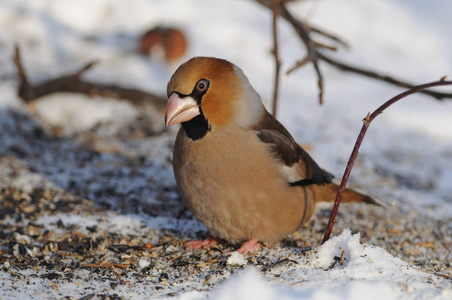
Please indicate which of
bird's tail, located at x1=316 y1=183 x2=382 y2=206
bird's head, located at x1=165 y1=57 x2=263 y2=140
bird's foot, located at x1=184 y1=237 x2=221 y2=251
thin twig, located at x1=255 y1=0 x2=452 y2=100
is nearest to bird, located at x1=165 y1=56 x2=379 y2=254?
bird's head, located at x1=165 y1=57 x2=263 y2=140

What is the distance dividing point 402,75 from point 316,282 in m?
5.67

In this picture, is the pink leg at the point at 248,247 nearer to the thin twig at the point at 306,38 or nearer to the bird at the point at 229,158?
the bird at the point at 229,158

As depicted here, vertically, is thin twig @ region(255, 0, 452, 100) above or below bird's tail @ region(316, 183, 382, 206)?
above

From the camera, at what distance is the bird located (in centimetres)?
309

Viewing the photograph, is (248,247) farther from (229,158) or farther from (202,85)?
(202,85)

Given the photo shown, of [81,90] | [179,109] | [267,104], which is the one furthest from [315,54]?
[81,90]

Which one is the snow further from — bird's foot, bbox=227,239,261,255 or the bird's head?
the bird's head

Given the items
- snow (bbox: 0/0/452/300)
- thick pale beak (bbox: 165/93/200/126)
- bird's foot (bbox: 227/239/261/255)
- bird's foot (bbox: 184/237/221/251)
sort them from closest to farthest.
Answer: snow (bbox: 0/0/452/300) → thick pale beak (bbox: 165/93/200/126) → bird's foot (bbox: 227/239/261/255) → bird's foot (bbox: 184/237/221/251)

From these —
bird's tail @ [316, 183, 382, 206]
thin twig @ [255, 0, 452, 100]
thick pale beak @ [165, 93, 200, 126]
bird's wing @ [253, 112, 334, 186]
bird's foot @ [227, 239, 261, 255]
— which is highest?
thin twig @ [255, 0, 452, 100]

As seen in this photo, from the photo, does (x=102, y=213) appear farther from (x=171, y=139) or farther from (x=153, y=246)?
(x=171, y=139)

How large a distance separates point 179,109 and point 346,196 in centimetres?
140

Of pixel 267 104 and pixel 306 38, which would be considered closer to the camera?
pixel 306 38

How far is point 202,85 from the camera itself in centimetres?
311

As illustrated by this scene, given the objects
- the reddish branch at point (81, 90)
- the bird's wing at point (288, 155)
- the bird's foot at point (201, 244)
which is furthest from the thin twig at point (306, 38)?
the reddish branch at point (81, 90)
